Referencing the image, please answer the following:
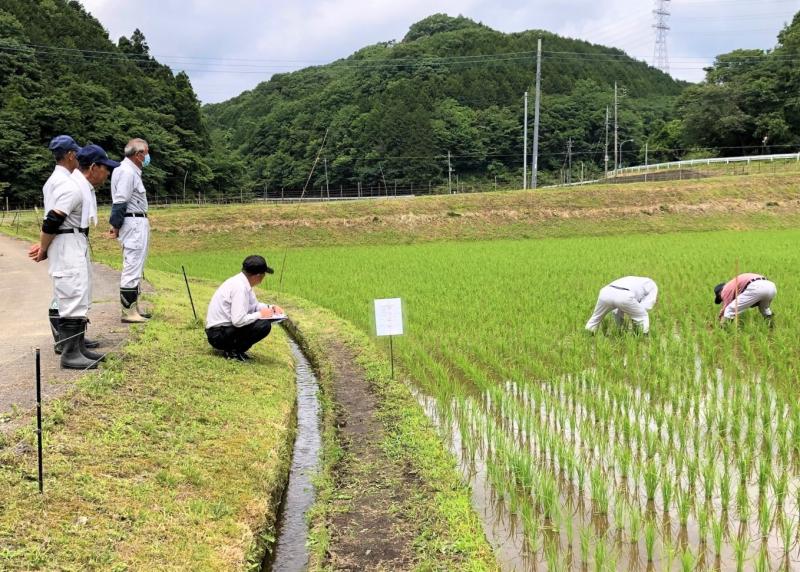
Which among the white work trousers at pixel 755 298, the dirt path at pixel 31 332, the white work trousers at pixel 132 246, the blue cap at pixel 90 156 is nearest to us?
the dirt path at pixel 31 332

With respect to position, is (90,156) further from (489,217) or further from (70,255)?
(489,217)

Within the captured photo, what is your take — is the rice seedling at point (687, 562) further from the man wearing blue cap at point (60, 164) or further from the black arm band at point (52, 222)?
the black arm band at point (52, 222)

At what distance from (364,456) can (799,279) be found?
350 inches

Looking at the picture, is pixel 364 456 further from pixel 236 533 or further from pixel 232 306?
pixel 232 306

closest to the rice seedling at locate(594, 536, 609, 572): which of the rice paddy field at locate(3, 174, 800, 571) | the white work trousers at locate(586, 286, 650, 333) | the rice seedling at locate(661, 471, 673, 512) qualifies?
the rice paddy field at locate(3, 174, 800, 571)

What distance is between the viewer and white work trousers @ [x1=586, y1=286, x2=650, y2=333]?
237 inches

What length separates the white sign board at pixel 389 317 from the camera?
16.4 feet

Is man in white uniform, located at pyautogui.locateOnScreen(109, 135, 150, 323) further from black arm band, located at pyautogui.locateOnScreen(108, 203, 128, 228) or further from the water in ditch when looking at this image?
the water in ditch

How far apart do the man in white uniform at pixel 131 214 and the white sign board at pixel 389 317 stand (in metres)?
2.36

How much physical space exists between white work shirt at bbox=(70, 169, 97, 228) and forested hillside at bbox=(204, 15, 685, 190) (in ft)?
95.5

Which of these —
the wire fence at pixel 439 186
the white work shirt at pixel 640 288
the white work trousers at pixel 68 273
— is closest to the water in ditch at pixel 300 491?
the white work trousers at pixel 68 273

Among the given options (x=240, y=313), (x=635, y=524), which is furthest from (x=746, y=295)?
(x=240, y=313)

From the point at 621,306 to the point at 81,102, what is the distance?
41674 mm

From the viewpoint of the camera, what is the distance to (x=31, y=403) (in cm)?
341
